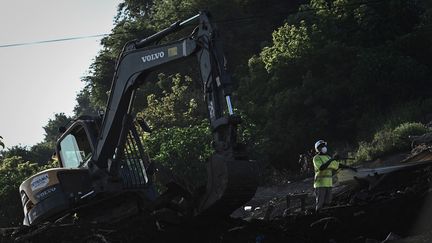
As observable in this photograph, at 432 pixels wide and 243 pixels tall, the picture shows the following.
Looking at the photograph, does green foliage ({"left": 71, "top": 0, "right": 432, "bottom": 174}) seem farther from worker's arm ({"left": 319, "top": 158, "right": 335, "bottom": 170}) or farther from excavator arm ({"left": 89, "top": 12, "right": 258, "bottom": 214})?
excavator arm ({"left": 89, "top": 12, "right": 258, "bottom": 214})

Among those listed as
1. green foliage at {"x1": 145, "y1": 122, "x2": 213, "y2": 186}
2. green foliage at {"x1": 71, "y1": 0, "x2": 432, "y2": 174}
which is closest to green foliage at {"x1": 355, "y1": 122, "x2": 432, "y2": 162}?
green foliage at {"x1": 71, "y1": 0, "x2": 432, "y2": 174}

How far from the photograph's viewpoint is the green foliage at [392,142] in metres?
22.4

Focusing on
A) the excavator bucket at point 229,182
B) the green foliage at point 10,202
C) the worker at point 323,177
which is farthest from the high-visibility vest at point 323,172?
the green foliage at point 10,202

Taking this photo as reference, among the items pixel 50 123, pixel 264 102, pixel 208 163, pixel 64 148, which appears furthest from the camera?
pixel 50 123

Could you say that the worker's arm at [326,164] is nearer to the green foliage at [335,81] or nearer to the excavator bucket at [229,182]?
the excavator bucket at [229,182]

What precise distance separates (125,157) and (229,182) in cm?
369

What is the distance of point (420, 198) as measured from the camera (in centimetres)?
1084

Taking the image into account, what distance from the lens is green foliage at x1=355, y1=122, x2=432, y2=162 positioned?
22422 millimetres

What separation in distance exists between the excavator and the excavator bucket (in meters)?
0.21

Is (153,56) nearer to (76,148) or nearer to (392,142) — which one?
(76,148)

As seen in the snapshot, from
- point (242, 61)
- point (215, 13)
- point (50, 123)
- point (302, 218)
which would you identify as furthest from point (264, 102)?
point (50, 123)

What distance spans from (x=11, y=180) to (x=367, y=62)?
15.5 metres

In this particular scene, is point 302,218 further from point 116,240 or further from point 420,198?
point 116,240

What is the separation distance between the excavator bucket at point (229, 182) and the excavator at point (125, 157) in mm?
212
